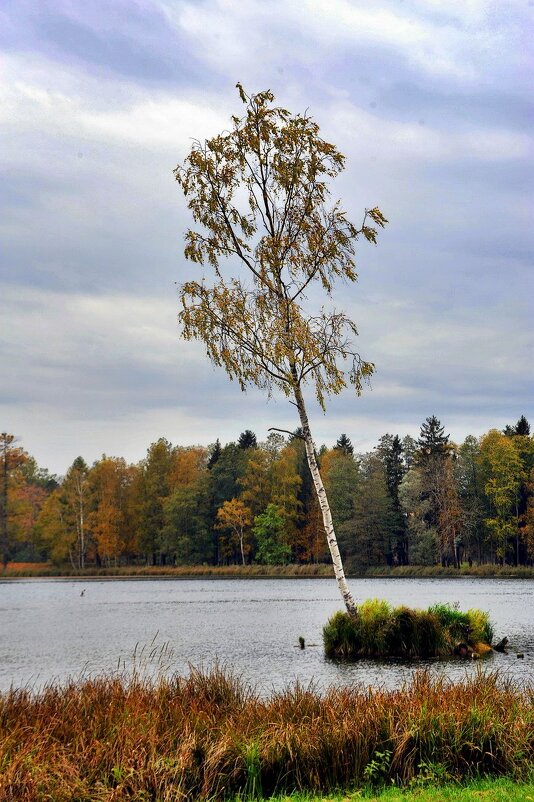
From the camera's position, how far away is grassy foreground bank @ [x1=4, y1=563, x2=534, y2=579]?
88500mm

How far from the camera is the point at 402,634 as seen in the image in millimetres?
25047

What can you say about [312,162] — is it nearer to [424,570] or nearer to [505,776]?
[505,776]

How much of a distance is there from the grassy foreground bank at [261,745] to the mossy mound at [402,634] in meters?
13.3

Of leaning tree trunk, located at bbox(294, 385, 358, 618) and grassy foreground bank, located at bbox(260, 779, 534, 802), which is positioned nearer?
grassy foreground bank, located at bbox(260, 779, 534, 802)

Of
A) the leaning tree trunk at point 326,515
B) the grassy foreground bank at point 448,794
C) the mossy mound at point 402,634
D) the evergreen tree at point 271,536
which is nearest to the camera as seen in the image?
the grassy foreground bank at point 448,794

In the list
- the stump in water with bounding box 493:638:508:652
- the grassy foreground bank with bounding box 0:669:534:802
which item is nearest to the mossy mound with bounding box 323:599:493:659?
the stump in water with bounding box 493:638:508:652

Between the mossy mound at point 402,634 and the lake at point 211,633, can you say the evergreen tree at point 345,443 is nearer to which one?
the lake at point 211,633

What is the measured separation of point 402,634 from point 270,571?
74.6 m

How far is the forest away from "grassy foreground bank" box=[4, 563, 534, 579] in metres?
2.78

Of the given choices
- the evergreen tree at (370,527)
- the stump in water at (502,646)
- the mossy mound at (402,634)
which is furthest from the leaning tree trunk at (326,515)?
the evergreen tree at (370,527)

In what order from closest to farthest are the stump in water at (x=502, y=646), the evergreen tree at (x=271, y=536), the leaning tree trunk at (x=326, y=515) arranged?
the stump in water at (x=502, y=646)
the leaning tree trunk at (x=326, y=515)
the evergreen tree at (x=271, y=536)

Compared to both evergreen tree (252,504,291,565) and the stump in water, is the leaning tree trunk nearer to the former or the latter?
the stump in water

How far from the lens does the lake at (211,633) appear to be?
21.9 metres

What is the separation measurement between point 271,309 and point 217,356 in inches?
98.5
